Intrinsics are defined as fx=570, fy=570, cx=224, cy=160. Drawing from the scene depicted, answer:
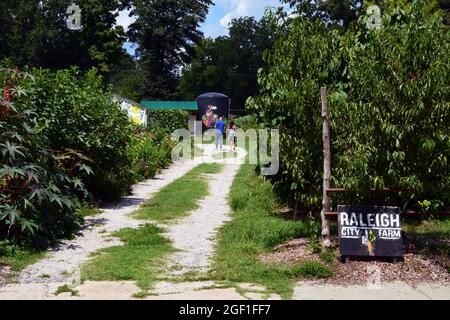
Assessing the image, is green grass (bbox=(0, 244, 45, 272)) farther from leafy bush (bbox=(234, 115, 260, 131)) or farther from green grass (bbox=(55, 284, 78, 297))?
leafy bush (bbox=(234, 115, 260, 131))

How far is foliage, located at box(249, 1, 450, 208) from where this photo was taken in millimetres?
6754

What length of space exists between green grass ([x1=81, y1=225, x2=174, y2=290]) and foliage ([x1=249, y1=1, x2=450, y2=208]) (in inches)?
103

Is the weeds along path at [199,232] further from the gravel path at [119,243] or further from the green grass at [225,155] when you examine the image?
the green grass at [225,155]

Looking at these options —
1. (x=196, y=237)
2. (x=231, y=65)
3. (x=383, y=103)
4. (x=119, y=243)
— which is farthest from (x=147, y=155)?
(x=231, y=65)

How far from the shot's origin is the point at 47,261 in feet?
24.4

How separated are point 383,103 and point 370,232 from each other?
1617 mm

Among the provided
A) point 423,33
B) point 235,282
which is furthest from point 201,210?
point 423,33

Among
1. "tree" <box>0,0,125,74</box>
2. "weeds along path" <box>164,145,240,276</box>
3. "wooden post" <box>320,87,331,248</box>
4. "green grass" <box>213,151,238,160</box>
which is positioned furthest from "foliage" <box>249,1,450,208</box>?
"tree" <box>0,0,125,74</box>

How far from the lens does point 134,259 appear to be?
297 inches

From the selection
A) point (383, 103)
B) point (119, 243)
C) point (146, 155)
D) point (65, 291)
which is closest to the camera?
point (65, 291)

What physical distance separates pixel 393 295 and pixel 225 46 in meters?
88.0

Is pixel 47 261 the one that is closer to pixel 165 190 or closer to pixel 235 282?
pixel 235 282

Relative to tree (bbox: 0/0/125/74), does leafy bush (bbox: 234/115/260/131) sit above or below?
below

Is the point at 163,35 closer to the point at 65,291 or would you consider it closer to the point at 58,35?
the point at 58,35
